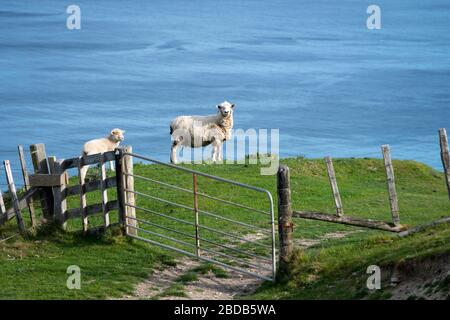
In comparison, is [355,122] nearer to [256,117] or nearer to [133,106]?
[256,117]

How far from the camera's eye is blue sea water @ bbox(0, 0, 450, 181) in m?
51.7

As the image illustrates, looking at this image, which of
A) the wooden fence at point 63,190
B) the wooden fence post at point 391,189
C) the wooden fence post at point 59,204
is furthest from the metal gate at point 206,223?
the wooden fence post at point 391,189

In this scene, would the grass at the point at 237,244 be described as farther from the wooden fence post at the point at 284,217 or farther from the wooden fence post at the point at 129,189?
the wooden fence post at the point at 129,189

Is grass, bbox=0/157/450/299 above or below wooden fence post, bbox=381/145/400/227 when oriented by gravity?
below

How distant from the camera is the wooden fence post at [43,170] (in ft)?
59.8

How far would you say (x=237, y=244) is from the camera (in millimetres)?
18172

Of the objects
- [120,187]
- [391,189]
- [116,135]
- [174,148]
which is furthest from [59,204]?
[174,148]

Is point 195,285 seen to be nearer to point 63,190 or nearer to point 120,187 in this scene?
point 120,187

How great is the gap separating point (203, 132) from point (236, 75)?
4308 centimetres

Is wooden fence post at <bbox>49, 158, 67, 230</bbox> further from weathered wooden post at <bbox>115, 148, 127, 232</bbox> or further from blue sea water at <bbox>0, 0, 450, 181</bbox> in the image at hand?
blue sea water at <bbox>0, 0, 450, 181</bbox>

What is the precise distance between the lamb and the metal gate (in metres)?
1.99

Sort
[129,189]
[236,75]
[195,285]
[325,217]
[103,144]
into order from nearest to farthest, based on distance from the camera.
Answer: [195,285]
[325,217]
[129,189]
[103,144]
[236,75]

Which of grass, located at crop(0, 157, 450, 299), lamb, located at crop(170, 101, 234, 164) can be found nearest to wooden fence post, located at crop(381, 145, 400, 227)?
grass, located at crop(0, 157, 450, 299)

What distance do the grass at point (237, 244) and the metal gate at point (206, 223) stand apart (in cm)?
5
